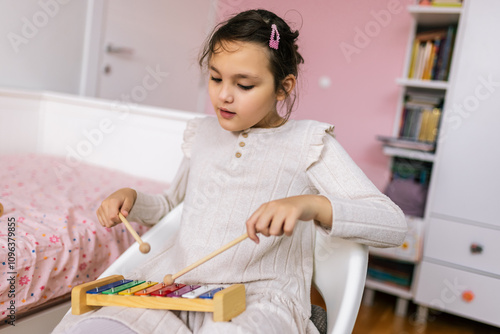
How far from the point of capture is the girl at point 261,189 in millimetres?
739

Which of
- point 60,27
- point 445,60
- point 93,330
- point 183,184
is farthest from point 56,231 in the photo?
point 445,60

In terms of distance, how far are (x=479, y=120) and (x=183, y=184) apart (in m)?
1.37

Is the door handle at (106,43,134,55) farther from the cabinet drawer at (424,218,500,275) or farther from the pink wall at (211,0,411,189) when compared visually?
the cabinet drawer at (424,218,500,275)

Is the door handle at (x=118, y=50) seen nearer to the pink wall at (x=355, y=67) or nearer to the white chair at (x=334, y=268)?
the pink wall at (x=355, y=67)

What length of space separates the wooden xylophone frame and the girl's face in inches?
12.1


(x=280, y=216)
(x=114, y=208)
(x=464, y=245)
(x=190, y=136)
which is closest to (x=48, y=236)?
(x=114, y=208)

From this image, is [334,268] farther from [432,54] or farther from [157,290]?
[432,54]

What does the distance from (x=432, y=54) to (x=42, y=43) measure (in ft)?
5.97

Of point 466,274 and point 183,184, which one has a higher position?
point 183,184

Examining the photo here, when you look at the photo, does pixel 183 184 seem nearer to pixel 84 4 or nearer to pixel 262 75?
pixel 262 75

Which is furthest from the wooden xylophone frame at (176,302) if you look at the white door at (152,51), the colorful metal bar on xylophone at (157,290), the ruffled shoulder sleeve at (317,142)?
the white door at (152,51)

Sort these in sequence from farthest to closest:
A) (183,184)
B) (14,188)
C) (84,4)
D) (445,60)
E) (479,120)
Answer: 1. (84,4)
2. (445,60)
3. (479,120)
4. (14,188)
5. (183,184)

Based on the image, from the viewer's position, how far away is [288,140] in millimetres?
867

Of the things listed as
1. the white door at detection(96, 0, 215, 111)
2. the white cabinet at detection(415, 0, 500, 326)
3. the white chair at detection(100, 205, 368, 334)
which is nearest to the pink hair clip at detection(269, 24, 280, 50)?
the white chair at detection(100, 205, 368, 334)
